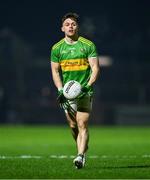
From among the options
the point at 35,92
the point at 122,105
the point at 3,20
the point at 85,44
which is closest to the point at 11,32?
the point at 3,20

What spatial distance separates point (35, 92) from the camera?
4091 cm

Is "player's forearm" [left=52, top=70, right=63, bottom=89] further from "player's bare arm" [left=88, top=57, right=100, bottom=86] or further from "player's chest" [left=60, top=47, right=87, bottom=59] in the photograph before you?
"player's bare arm" [left=88, top=57, right=100, bottom=86]

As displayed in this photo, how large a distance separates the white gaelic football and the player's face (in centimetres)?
63

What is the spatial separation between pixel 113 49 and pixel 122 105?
460cm

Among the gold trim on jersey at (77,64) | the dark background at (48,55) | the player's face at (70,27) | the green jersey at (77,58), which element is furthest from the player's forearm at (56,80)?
the dark background at (48,55)

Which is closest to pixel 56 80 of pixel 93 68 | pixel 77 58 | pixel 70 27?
pixel 77 58

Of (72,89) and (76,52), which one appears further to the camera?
(76,52)

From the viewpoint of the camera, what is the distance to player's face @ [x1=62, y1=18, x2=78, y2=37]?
36.9 feet

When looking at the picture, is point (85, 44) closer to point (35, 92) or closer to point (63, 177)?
point (63, 177)

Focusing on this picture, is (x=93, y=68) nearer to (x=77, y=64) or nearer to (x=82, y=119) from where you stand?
(x=77, y=64)

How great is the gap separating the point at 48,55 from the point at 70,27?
3140cm

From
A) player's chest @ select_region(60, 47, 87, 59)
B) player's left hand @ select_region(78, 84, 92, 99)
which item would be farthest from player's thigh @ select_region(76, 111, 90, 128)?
player's chest @ select_region(60, 47, 87, 59)

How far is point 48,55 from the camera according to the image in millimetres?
42625

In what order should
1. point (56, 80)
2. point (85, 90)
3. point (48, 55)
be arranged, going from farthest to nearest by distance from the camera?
point (48, 55), point (56, 80), point (85, 90)
